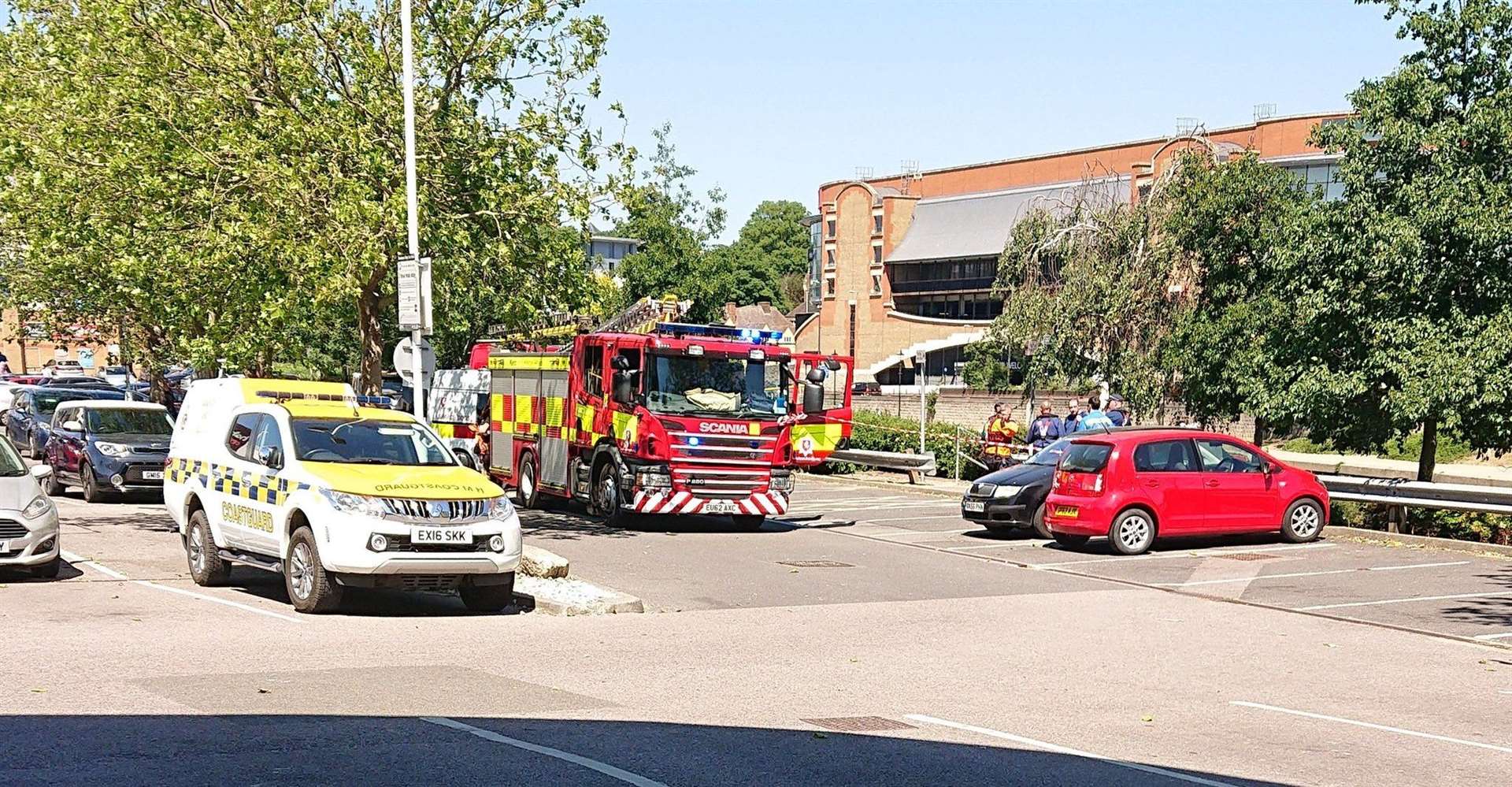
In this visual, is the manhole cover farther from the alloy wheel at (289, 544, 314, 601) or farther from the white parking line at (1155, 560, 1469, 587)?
the white parking line at (1155, 560, 1469, 587)

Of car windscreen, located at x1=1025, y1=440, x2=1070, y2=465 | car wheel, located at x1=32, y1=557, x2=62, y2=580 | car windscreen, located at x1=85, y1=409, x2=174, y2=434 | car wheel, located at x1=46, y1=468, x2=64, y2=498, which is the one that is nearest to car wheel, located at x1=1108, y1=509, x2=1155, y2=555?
car windscreen, located at x1=1025, y1=440, x2=1070, y2=465

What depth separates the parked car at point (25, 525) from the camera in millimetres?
14734

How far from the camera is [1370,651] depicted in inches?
510

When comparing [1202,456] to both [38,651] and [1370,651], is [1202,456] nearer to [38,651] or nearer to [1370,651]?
[1370,651]

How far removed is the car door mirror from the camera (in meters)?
14.0

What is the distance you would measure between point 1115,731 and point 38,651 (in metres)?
7.21

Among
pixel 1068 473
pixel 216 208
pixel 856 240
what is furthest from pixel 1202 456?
pixel 856 240

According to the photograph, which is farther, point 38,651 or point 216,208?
point 216,208

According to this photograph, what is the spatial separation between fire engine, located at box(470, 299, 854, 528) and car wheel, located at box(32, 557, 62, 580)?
8.38 meters

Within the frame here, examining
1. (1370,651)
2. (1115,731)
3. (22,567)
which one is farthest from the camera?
(22,567)

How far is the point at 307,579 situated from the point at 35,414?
70.3ft

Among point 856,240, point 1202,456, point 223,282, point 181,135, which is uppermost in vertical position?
point 856,240

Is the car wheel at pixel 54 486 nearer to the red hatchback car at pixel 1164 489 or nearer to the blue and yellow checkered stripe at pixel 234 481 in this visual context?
the blue and yellow checkered stripe at pixel 234 481

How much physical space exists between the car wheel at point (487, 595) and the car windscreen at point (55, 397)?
732 inches
